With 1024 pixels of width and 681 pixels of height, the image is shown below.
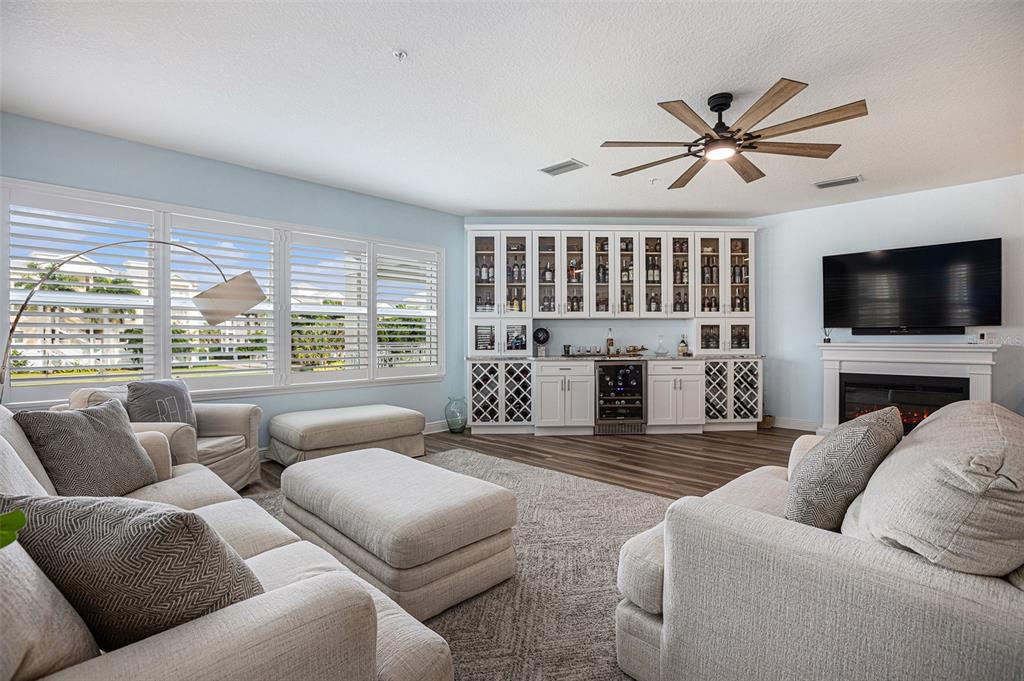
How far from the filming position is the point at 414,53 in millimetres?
2502

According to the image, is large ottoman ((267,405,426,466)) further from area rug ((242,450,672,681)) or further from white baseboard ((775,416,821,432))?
white baseboard ((775,416,821,432))

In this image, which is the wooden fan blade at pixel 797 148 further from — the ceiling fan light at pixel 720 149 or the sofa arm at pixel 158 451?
the sofa arm at pixel 158 451

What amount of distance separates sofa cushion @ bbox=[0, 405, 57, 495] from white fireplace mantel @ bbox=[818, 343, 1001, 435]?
20.8 feet

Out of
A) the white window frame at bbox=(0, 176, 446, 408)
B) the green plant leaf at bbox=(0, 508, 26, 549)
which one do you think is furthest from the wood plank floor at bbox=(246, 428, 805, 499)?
the green plant leaf at bbox=(0, 508, 26, 549)

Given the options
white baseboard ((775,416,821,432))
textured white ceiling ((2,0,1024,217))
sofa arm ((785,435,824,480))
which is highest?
textured white ceiling ((2,0,1024,217))

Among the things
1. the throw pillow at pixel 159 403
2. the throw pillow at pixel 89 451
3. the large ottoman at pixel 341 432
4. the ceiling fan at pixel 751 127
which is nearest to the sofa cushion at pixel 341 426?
the large ottoman at pixel 341 432

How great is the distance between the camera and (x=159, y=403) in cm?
315

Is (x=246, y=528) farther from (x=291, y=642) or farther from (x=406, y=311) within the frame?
(x=406, y=311)

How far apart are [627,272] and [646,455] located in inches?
93.3

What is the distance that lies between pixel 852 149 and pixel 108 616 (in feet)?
16.1

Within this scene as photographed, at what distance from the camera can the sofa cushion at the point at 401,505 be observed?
1836 mm

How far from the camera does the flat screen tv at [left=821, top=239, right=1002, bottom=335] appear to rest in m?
4.61

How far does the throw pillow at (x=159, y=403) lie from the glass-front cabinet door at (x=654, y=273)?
15.4 ft

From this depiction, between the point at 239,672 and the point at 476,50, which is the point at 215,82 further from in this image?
the point at 239,672
